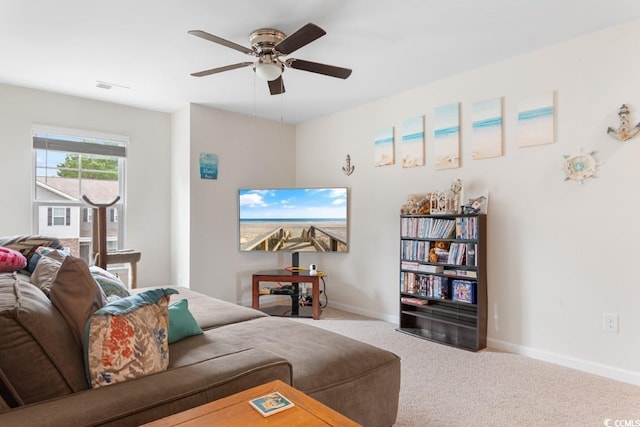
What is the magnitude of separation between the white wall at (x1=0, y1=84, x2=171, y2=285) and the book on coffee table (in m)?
3.95

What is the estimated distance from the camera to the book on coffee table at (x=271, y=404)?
3.34 feet

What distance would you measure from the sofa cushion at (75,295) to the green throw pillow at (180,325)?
520 millimetres

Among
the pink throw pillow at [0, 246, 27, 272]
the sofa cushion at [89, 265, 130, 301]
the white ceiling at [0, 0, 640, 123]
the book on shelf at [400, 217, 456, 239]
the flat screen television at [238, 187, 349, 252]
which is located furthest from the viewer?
the flat screen television at [238, 187, 349, 252]

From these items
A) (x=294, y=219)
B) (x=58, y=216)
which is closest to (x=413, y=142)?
(x=294, y=219)

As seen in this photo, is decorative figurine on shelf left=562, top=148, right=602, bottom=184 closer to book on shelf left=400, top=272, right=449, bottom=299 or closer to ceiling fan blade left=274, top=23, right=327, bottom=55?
book on shelf left=400, top=272, right=449, bottom=299

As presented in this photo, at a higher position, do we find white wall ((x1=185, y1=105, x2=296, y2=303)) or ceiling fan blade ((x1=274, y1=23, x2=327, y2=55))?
ceiling fan blade ((x1=274, y1=23, x2=327, y2=55))

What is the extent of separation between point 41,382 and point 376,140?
3.79 m

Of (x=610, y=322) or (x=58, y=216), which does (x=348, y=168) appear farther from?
(x=58, y=216)

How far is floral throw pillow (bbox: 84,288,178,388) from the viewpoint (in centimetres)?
120

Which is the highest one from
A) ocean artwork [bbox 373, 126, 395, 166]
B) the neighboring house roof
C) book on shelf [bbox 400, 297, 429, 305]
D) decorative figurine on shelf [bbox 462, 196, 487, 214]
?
ocean artwork [bbox 373, 126, 395, 166]

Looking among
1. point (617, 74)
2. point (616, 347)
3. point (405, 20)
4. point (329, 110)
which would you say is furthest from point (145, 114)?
point (616, 347)

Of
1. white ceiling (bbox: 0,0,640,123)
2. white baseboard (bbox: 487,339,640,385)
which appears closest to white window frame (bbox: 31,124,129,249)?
white ceiling (bbox: 0,0,640,123)

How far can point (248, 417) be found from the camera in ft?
3.27

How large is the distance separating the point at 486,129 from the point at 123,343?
325 cm
